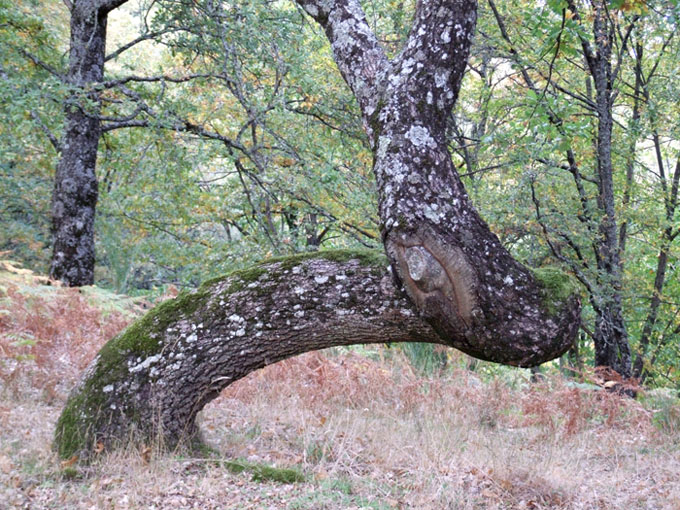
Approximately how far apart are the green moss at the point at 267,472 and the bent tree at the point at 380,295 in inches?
17.0

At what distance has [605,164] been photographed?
872 cm

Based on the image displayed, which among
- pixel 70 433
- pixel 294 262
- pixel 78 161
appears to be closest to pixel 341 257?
pixel 294 262

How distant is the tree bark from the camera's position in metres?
8.47

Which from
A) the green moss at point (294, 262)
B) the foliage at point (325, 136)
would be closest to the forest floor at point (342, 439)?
the green moss at point (294, 262)

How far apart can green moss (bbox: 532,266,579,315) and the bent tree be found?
1 centimetres

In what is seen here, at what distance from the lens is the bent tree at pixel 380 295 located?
3.48 meters

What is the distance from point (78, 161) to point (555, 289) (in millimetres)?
7153

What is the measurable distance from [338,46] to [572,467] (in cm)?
369

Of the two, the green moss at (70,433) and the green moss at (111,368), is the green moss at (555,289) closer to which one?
the green moss at (111,368)

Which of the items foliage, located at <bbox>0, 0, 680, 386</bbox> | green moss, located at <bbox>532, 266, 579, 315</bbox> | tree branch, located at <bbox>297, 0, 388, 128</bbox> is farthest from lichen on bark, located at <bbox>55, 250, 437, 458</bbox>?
foliage, located at <bbox>0, 0, 680, 386</bbox>

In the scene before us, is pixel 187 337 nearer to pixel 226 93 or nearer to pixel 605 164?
pixel 605 164

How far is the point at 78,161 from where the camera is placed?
28.1 feet

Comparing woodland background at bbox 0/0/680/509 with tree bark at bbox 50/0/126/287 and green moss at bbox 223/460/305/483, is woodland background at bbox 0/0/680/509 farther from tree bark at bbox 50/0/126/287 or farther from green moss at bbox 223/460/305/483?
tree bark at bbox 50/0/126/287

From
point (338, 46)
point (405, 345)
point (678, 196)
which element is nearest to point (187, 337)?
point (338, 46)
